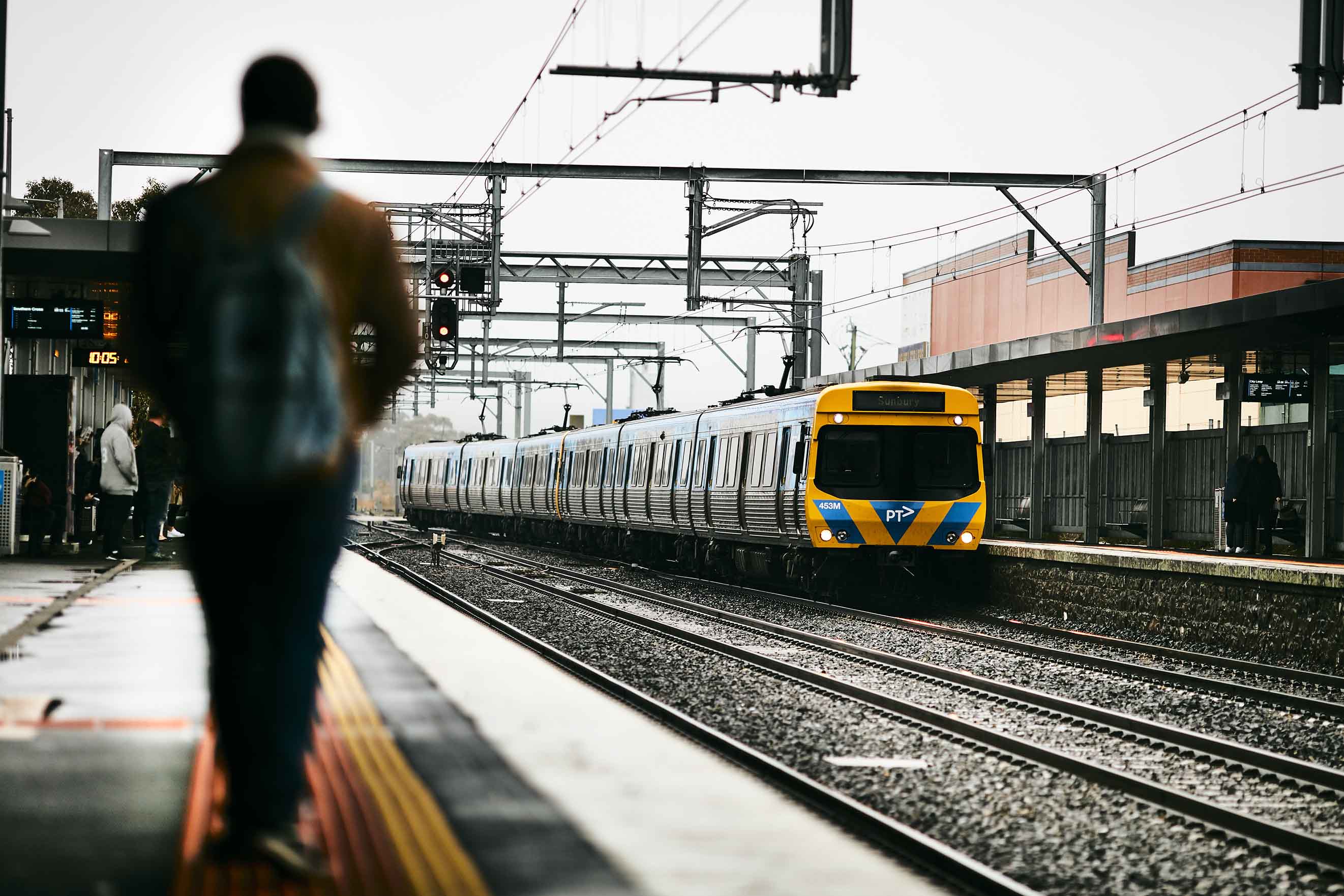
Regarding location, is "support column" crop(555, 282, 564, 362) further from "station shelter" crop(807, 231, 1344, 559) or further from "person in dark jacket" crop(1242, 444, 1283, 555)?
"person in dark jacket" crop(1242, 444, 1283, 555)

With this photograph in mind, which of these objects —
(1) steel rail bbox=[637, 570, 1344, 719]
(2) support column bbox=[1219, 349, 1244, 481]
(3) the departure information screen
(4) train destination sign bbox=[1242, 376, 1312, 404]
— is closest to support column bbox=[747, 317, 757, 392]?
(2) support column bbox=[1219, 349, 1244, 481]

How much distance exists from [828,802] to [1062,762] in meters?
1.90

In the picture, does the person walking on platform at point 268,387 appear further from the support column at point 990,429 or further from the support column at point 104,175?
the support column at point 104,175

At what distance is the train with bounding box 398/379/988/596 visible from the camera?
66.0ft

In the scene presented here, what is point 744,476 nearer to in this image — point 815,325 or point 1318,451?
point 1318,451

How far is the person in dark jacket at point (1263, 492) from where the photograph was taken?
2042 cm

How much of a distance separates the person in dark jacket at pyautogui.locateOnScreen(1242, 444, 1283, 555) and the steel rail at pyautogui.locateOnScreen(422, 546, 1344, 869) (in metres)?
8.56

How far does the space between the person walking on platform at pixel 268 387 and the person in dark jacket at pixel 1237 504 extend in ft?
61.6

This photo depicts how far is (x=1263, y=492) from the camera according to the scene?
67.4ft

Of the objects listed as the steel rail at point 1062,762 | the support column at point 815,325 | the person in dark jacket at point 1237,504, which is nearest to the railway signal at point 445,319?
the support column at point 815,325

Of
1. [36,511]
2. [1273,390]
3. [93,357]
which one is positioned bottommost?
[36,511]

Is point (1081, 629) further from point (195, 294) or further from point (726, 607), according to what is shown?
point (195, 294)

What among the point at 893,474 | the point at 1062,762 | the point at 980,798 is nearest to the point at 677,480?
the point at 893,474

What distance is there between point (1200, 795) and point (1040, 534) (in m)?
16.6
